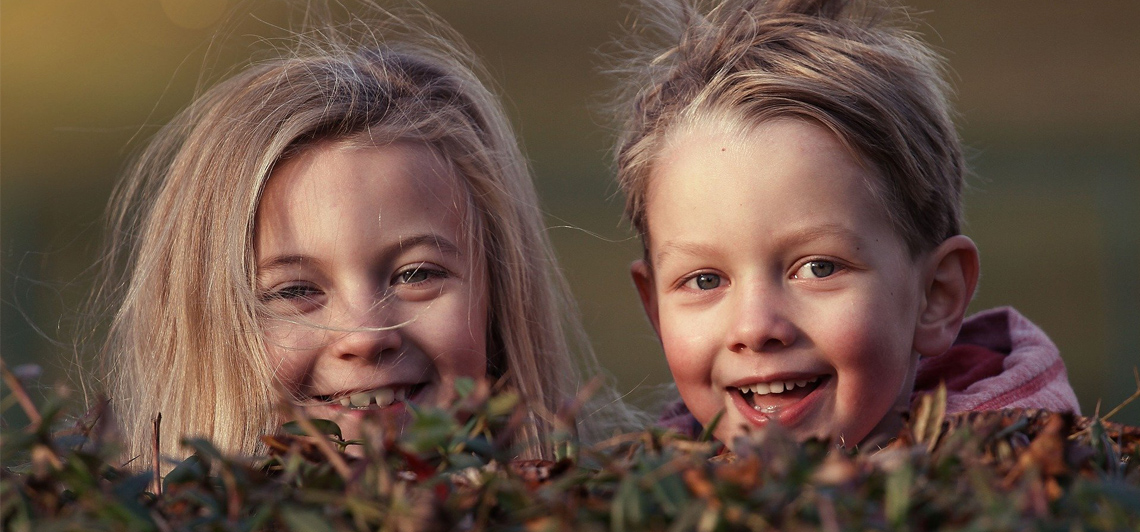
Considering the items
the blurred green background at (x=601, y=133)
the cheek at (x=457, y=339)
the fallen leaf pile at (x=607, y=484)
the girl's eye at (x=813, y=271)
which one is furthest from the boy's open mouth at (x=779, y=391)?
the blurred green background at (x=601, y=133)

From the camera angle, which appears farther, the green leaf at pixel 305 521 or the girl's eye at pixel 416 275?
the girl's eye at pixel 416 275

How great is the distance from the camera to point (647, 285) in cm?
169

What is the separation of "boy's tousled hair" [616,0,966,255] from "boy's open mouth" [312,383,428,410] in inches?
17.7

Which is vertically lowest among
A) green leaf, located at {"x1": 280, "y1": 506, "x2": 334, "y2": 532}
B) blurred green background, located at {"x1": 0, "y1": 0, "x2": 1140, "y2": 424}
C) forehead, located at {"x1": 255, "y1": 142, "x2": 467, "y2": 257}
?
green leaf, located at {"x1": 280, "y1": 506, "x2": 334, "y2": 532}

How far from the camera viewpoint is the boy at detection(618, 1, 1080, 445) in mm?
1396

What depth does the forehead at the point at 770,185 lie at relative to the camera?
140 centimetres

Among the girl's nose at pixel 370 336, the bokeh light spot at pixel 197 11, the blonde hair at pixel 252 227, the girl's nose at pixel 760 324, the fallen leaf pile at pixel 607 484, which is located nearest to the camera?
the fallen leaf pile at pixel 607 484

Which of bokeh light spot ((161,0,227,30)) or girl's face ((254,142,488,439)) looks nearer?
girl's face ((254,142,488,439))

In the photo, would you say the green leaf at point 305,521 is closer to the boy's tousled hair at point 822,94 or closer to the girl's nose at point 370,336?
the girl's nose at point 370,336

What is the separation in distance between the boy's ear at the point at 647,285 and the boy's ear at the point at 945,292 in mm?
399

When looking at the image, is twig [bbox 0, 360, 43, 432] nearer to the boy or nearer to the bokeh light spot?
the boy

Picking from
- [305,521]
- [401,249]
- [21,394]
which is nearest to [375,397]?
[401,249]

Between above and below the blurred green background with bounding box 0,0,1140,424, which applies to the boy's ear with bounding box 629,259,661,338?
below

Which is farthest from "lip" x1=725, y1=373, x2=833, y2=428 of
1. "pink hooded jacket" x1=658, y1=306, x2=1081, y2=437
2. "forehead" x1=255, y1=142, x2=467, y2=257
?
"forehead" x1=255, y1=142, x2=467, y2=257
